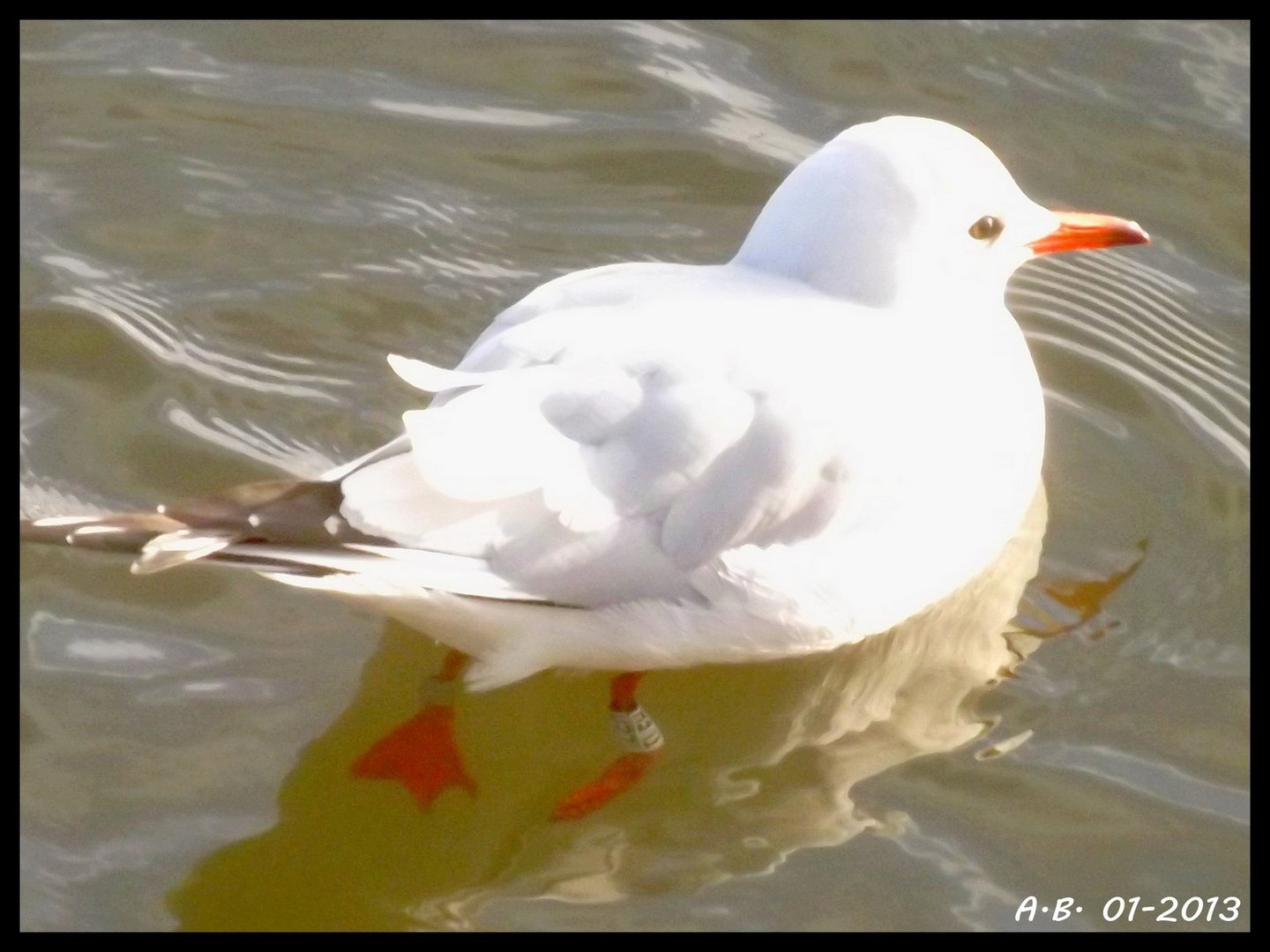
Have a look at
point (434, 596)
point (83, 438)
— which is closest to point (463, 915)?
point (434, 596)

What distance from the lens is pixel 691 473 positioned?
4379 mm

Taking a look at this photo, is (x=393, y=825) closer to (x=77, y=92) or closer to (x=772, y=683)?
(x=772, y=683)

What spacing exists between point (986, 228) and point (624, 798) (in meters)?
1.73

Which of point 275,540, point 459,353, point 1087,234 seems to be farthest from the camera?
point 459,353

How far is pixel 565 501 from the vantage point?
4.33m

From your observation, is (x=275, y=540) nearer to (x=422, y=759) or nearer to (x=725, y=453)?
(x=422, y=759)

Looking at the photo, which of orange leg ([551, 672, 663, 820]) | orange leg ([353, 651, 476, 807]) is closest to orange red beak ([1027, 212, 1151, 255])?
orange leg ([551, 672, 663, 820])

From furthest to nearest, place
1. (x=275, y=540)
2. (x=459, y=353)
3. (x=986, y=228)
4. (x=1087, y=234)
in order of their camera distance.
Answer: (x=459, y=353) < (x=1087, y=234) < (x=986, y=228) < (x=275, y=540)

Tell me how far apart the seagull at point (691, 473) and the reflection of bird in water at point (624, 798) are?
10cm

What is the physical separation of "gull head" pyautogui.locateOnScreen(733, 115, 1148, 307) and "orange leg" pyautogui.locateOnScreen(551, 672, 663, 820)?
1111 mm

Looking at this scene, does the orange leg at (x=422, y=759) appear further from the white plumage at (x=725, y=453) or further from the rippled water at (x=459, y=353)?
the white plumage at (x=725, y=453)

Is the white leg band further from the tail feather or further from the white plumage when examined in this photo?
the tail feather

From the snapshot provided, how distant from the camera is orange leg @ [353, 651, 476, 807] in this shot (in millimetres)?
4785

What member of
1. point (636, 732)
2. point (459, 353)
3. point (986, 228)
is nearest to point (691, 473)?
point (636, 732)
